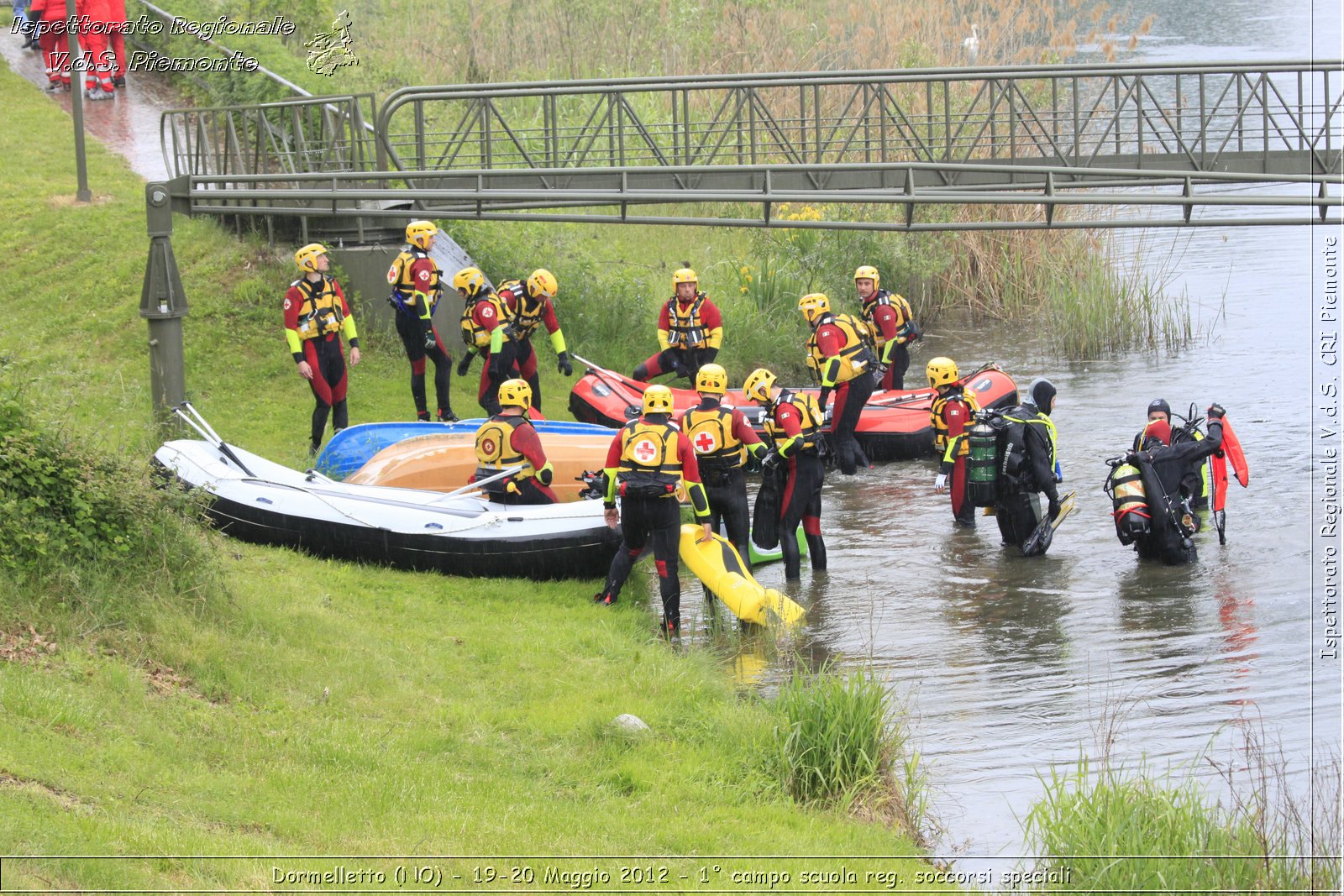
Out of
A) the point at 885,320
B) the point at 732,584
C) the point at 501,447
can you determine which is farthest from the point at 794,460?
the point at 885,320

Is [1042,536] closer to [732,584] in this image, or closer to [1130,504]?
[1130,504]

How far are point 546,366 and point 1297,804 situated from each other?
12667mm

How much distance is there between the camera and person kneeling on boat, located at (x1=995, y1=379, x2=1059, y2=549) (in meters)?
13.3

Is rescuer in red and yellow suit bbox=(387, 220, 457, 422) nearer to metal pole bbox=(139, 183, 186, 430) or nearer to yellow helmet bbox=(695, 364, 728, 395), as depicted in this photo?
metal pole bbox=(139, 183, 186, 430)

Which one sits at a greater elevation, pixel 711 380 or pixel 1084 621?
pixel 711 380

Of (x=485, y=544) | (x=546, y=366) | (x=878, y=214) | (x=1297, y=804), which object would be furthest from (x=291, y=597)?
(x=878, y=214)

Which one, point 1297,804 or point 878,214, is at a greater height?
point 878,214

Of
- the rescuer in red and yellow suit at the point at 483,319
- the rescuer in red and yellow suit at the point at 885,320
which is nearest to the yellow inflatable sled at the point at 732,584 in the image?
the rescuer in red and yellow suit at the point at 483,319

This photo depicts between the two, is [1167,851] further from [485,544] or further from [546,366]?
[546,366]

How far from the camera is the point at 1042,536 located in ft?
44.3

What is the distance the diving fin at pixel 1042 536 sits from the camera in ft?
44.3

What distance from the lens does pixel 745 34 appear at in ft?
88.8

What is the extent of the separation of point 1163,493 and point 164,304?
28.9ft

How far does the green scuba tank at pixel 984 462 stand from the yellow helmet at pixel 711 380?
103 inches
